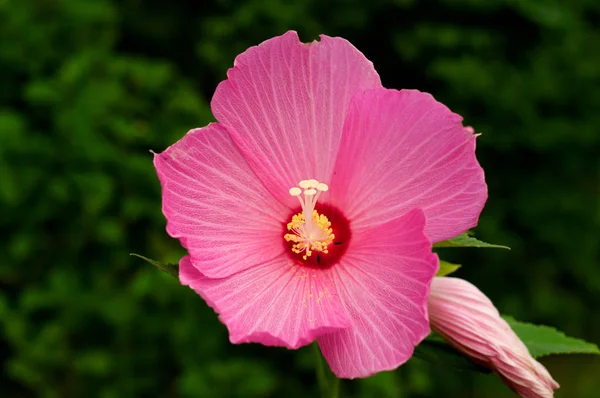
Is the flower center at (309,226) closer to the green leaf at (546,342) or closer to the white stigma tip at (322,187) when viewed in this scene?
the white stigma tip at (322,187)

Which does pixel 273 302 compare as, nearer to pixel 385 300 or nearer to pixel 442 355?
pixel 385 300

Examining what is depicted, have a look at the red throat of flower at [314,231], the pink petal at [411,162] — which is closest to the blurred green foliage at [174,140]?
the red throat of flower at [314,231]

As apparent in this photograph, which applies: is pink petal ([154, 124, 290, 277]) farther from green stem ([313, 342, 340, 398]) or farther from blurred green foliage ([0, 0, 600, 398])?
blurred green foliage ([0, 0, 600, 398])

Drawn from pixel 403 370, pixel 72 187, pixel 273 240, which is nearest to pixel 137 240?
pixel 72 187

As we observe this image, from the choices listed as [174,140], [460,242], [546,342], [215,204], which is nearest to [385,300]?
[460,242]

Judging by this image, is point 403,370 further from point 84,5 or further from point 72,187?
point 84,5

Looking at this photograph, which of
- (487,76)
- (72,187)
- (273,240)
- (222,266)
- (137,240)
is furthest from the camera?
(487,76)

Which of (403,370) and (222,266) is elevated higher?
(222,266)
